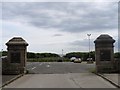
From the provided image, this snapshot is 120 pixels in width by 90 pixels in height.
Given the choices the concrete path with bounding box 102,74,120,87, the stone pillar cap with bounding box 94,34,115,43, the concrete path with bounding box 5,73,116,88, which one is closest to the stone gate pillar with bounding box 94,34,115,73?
the stone pillar cap with bounding box 94,34,115,43

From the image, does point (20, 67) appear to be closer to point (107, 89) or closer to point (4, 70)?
point (4, 70)

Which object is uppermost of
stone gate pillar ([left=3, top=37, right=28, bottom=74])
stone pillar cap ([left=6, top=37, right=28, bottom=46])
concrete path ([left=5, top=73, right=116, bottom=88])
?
stone pillar cap ([left=6, top=37, right=28, bottom=46])

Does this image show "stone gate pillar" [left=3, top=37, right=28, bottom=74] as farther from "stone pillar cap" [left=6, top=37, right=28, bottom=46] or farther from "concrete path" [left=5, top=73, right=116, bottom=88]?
"concrete path" [left=5, top=73, right=116, bottom=88]

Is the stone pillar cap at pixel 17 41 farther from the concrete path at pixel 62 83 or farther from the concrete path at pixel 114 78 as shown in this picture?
the concrete path at pixel 114 78

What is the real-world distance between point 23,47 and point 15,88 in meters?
10.7

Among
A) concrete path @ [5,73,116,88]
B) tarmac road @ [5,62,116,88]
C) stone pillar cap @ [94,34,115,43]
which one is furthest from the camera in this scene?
stone pillar cap @ [94,34,115,43]

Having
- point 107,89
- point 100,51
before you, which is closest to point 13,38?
point 100,51

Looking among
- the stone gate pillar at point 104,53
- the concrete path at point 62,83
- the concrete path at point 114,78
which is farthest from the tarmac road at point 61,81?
the stone gate pillar at point 104,53

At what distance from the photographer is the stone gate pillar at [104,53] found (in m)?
27.9

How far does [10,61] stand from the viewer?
1117 inches

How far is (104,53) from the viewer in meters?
28.2

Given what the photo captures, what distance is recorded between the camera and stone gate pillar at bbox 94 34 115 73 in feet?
91.6

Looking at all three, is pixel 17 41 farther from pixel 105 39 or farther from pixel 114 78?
pixel 114 78

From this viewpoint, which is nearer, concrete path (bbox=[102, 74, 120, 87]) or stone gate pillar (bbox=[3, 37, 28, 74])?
concrete path (bbox=[102, 74, 120, 87])
